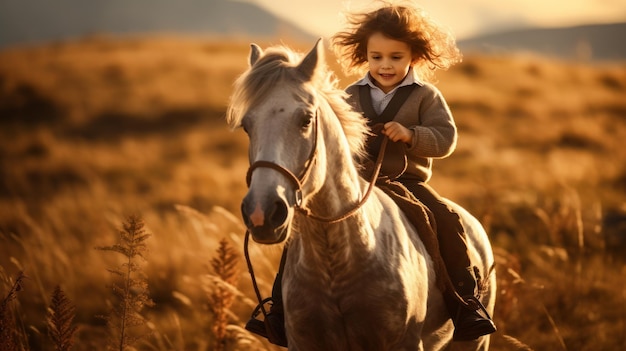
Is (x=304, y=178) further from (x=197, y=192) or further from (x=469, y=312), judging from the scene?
(x=197, y=192)

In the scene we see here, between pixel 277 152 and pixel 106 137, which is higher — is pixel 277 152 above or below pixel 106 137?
below

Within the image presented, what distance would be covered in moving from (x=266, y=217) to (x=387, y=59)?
1906mm

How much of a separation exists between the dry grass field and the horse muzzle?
1.77 meters

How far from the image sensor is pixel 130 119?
2164cm

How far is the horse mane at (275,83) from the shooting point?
2894 millimetres

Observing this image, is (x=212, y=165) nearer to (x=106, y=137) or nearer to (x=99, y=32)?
(x=106, y=137)

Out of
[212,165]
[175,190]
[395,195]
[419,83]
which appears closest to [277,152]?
[395,195]

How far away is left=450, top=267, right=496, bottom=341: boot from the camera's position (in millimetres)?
3924

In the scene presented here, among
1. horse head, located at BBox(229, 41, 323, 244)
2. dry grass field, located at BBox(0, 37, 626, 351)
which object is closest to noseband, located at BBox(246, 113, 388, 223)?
horse head, located at BBox(229, 41, 323, 244)

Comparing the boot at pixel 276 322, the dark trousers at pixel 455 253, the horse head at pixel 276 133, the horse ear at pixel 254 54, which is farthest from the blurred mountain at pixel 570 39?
the horse head at pixel 276 133

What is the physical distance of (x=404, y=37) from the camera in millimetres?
4035

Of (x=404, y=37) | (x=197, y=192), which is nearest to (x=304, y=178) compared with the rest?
(x=404, y=37)

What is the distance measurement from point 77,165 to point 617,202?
1398 centimetres

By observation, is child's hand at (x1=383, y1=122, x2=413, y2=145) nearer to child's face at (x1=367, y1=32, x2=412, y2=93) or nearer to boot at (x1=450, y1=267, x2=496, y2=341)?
child's face at (x1=367, y1=32, x2=412, y2=93)
